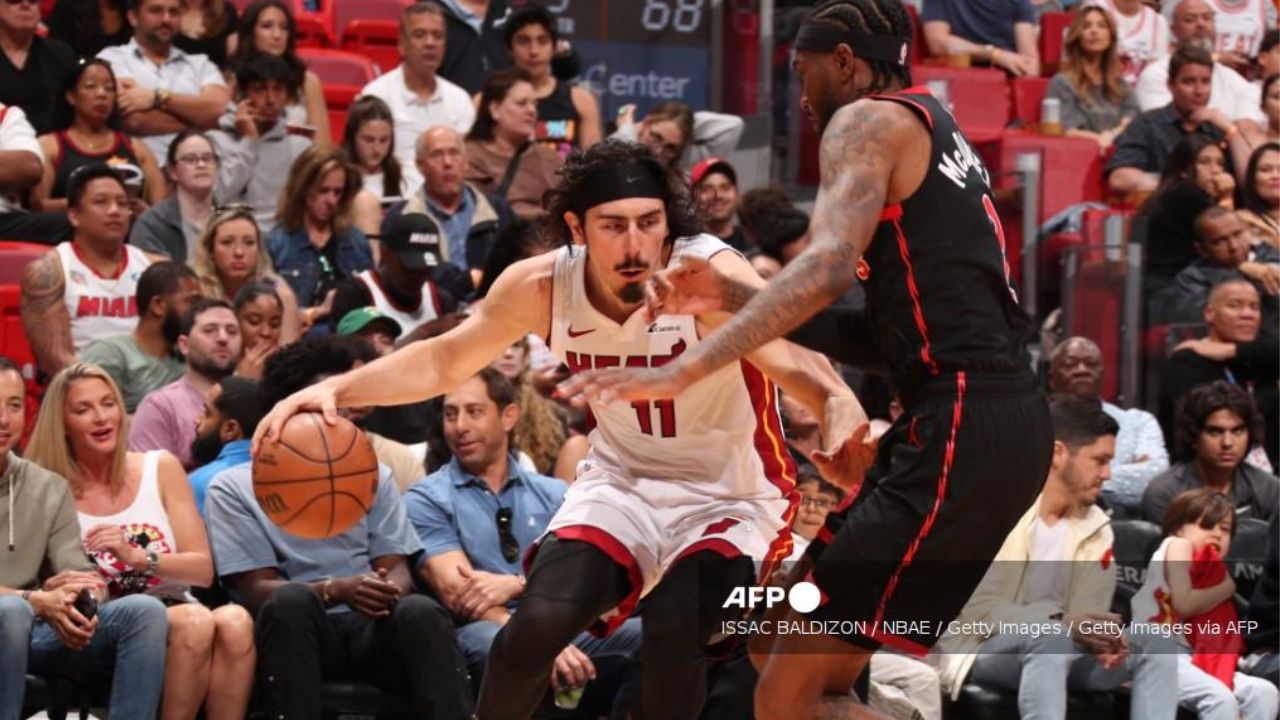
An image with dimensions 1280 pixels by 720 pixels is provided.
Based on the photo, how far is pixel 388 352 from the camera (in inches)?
331

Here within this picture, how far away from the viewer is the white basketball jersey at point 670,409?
560cm

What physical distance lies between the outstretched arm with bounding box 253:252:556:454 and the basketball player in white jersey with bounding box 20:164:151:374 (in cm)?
323

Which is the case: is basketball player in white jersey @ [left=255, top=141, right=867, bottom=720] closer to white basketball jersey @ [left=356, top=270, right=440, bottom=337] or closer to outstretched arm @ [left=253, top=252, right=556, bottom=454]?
outstretched arm @ [left=253, top=252, right=556, bottom=454]

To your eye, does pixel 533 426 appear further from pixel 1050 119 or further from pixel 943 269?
pixel 1050 119

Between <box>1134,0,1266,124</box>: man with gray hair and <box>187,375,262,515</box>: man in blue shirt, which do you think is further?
<box>1134,0,1266,124</box>: man with gray hair

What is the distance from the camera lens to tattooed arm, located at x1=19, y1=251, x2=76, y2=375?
824 cm

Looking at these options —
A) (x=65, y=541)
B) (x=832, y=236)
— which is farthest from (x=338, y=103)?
(x=832, y=236)

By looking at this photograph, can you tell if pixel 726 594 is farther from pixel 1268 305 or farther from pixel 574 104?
pixel 574 104

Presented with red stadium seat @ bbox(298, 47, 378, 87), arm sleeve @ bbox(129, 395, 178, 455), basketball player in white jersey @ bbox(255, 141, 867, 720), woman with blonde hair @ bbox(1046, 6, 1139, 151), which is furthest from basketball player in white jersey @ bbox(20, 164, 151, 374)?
woman with blonde hair @ bbox(1046, 6, 1139, 151)

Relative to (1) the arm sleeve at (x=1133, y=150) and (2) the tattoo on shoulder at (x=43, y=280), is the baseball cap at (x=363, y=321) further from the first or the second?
(1) the arm sleeve at (x=1133, y=150)

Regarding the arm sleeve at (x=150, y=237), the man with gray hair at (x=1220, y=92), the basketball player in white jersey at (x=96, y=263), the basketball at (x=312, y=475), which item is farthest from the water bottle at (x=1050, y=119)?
the basketball at (x=312, y=475)

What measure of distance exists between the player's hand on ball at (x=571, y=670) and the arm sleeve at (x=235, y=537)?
114 cm

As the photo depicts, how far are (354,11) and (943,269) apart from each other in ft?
31.0

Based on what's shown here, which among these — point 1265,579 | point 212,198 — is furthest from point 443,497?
point 1265,579
